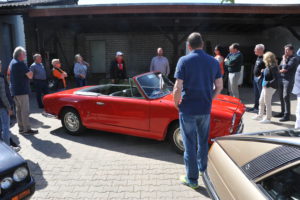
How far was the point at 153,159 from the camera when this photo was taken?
4.16 metres

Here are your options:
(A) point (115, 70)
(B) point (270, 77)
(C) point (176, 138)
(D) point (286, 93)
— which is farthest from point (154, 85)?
(D) point (286, 93)

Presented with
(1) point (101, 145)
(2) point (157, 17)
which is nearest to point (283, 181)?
(1) point (101, 145)

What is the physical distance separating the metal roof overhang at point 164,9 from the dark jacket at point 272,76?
15.8 feet

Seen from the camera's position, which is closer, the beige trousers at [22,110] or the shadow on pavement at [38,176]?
the shadow on pavement at [38,176]

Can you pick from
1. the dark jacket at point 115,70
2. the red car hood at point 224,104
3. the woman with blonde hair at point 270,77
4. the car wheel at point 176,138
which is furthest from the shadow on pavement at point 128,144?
the woman with blonde hair at point 270,77

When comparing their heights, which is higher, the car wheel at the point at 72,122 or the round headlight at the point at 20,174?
the round headlight at the point at 20,174

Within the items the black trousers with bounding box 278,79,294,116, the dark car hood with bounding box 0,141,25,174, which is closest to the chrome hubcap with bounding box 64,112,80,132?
the dark car hood with bounding box 0,141,25,174

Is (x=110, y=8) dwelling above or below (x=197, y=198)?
above

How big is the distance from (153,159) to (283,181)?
2.76m

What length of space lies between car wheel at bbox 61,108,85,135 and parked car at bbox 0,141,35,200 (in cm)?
251

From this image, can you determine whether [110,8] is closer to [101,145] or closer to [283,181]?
[101,145]

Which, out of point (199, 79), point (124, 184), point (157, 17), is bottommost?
point (124, 184)

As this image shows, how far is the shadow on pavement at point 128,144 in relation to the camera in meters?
4.31

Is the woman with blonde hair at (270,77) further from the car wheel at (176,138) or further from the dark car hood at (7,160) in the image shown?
the dark car hood at (7,160)
